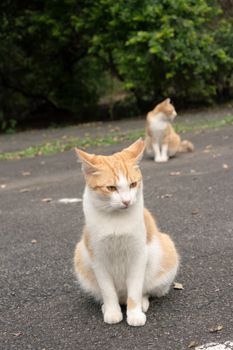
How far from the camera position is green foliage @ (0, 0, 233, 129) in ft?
47.6

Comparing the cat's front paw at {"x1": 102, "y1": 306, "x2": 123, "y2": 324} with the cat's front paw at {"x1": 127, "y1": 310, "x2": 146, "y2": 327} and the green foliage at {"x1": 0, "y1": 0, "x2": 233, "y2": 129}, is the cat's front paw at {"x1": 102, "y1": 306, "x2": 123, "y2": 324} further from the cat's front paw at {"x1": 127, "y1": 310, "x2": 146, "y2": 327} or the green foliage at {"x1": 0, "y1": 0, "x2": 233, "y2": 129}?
the green foliage at {"x1": 0, "y1": 0, "x2": 233, "y2": 129}

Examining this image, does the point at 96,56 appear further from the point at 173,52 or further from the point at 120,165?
the point at 120,165

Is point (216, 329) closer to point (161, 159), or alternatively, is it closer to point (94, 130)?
point (161, 159)

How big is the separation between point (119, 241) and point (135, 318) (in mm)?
514

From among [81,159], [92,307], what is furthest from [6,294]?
[81,159]

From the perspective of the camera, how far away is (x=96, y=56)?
17.8 m

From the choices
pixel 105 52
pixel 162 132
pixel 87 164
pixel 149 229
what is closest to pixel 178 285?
pixel 149 229

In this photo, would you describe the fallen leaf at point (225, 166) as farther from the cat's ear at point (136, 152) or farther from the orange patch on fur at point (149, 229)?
the cat's ear at point (136, 152)

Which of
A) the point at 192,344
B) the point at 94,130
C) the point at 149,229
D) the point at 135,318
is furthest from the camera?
the point at 94,130

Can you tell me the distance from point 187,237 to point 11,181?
496cm

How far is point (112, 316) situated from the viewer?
3184 mm

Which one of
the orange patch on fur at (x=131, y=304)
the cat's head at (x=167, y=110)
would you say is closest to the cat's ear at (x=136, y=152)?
the orange patch on fur at (x=131, y=304)

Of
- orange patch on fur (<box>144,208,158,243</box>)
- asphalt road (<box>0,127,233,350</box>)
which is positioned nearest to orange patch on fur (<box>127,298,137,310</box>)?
asphalt road (<box>0,127,233,350</box>)

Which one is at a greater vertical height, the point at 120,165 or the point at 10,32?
the point at 10,32
